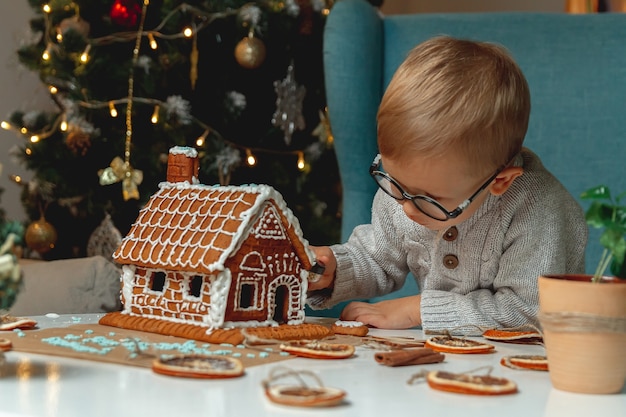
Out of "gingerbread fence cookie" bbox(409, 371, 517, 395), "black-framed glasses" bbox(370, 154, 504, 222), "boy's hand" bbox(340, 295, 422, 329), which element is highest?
"black-framed glasses" bbox(370, 154, 504, 222)

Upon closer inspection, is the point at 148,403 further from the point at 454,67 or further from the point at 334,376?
the point at 454,67

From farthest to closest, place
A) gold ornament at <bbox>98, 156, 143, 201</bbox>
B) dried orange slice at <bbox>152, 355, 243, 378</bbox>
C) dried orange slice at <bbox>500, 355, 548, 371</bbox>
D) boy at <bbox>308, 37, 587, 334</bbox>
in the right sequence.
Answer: gold ornament at <bbox>98, 156, 143, 201</bbox>
boy at <bbox>308, 37, 587, 334</bbox>
dried orange slice at <bbox>500, 355, 548, 371</bbox>
dried orange slice at <bbox>152, 355, 243, 378</bbox>

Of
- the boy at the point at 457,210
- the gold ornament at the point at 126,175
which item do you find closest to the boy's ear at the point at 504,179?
the boy at the point at 457,210

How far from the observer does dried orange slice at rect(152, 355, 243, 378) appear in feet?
2.61

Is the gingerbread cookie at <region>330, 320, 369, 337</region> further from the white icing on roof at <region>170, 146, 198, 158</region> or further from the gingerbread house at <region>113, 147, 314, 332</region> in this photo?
the white icing on roof at <region>170, 146, 198, 158</region>

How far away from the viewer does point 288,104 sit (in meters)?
2.82

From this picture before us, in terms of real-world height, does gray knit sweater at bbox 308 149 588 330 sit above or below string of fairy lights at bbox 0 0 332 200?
below

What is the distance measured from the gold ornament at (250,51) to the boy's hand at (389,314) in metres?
1.49

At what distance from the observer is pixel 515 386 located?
791mm

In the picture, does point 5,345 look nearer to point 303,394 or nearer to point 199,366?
point 199,366

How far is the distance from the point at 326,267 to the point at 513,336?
1.13ft

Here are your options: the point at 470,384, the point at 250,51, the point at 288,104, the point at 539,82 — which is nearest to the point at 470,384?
the point at 470,384

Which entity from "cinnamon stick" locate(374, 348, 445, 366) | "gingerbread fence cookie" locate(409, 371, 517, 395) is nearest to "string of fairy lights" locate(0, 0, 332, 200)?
"cinnamon stick" locate(374, 348, 445, 366)

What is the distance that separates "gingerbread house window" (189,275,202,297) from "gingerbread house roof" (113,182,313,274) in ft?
0.12
